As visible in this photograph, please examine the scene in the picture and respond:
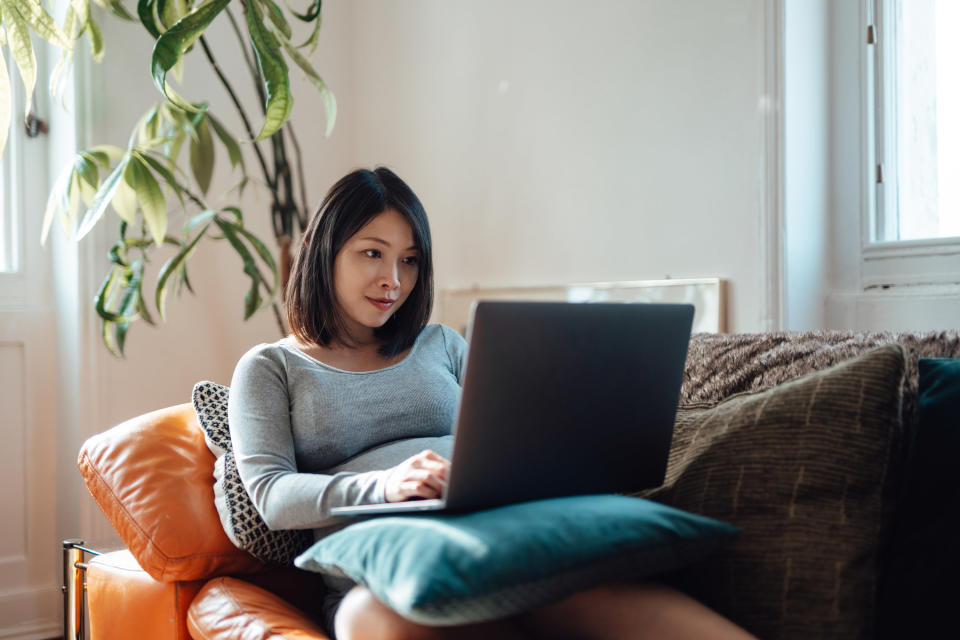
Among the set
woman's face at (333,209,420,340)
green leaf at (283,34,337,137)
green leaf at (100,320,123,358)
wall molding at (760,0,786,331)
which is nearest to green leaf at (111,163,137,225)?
green leaf at (100,320,123,358)

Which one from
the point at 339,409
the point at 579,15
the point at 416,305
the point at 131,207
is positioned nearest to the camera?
the point at 339,409

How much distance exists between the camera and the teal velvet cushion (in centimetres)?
84

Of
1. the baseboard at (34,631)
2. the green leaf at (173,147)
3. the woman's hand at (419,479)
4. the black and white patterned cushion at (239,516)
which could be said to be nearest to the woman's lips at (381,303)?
the black and white patterned cushion at (239,516)

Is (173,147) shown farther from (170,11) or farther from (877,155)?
(877,155)

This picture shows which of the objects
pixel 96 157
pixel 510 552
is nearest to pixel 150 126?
pixel 96 157

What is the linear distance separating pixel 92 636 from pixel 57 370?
4.27 ft

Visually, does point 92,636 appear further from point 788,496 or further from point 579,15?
point 579,15

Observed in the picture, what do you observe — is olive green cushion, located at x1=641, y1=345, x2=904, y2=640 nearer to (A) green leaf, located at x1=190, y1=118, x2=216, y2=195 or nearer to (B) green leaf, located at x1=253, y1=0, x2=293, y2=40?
(B) green leaf, located at x1=253, y1=0, x2=293, y2=40

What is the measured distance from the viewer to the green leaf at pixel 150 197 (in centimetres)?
208

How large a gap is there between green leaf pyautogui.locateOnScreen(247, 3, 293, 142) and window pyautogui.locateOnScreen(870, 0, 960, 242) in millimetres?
1289

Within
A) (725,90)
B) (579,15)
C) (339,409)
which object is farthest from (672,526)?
(579,15)

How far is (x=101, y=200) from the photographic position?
2.03 metres

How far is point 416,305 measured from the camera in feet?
5.17

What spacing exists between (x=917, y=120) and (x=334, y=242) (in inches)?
49.9
